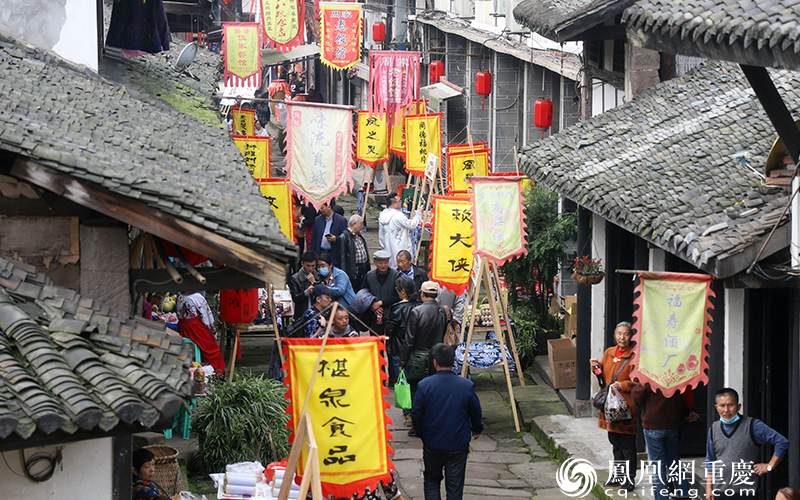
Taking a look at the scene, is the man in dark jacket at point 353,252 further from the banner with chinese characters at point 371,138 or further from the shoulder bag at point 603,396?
the shoulder bag at point 603,396

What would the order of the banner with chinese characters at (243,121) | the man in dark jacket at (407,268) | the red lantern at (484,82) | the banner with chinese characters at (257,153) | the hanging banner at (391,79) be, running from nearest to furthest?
the man in dark jacket at (407,268), the banner with chinese characters at (257,153), the hanging banner at (391,79), the banner with chinese characters at (243,121), the red lantern at (484,82)

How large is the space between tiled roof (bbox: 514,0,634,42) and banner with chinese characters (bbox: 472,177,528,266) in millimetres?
2265

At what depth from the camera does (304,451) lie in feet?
27.3

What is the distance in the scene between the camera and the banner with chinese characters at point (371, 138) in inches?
890

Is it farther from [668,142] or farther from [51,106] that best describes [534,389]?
[51,106]

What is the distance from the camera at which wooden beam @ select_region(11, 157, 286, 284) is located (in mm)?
5770

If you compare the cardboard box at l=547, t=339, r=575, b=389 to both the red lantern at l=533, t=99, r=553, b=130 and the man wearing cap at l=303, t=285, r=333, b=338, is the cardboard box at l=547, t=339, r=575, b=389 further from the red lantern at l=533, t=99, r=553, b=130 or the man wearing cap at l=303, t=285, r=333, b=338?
the red lantern at l=533, t=99, r=553, b=130

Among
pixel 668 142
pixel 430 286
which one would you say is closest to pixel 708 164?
pixel 668 142

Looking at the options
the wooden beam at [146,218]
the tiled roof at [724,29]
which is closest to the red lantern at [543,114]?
the tiled roof at [724,29]

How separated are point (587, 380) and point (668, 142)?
13.0 ft

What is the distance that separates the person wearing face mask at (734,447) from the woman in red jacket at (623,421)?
1.64m

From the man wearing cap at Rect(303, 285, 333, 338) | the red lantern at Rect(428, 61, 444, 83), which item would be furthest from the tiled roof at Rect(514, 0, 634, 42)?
the red lantern at Rect(428, 61, 444, 83)

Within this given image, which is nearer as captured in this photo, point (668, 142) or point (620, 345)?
point (620, 345)

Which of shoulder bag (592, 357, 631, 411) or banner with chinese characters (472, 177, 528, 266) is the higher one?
banner with chinese characters (472, 177, 528, 266)
